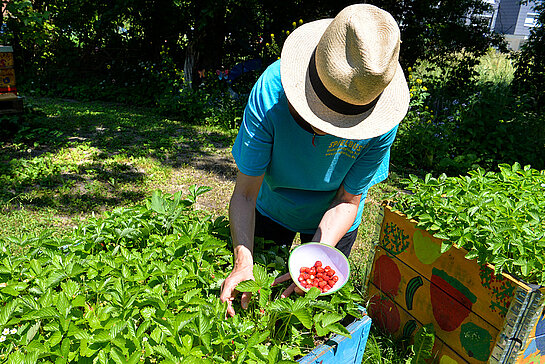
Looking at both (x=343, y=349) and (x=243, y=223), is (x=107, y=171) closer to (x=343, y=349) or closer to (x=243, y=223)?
(x=243, y=223)

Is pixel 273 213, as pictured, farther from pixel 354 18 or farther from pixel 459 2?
pixel 459 2

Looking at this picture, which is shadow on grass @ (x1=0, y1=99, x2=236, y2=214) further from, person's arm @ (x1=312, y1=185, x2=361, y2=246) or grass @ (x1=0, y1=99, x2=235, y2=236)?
person's arm @ (x1=312, y1=185, x2=361, y2=246)

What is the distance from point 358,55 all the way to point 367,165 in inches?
24.6

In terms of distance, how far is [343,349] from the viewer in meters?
1.44

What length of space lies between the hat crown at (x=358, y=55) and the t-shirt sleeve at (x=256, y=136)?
33 centimetres

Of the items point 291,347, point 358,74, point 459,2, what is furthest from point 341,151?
point 459,2

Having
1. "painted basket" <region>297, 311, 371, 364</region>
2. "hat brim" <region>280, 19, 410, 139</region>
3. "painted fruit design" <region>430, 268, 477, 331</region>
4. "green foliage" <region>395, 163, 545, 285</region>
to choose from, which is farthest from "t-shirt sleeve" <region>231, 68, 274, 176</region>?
"painted fruit design" <region>430, 268, 477, 331</region>

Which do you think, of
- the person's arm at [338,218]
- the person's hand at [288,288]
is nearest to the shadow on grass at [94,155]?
the person's arm at [338,218]

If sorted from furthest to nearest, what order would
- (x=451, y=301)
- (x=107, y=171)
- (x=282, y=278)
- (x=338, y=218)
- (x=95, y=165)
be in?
(x=95, y=165) → (x=107, y=171) → (x=451, y=301) → (x=338, y=218) → (x=282, y=278)

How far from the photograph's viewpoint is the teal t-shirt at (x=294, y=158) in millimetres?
1590

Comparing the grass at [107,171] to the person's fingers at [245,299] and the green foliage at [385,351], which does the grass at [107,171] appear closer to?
the green foliage at [385,351]

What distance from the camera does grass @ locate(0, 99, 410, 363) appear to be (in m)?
3.72

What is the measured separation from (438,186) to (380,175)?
55 centimetres

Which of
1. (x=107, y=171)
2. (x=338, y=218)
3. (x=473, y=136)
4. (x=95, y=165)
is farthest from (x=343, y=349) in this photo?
(x=473, y=136)
